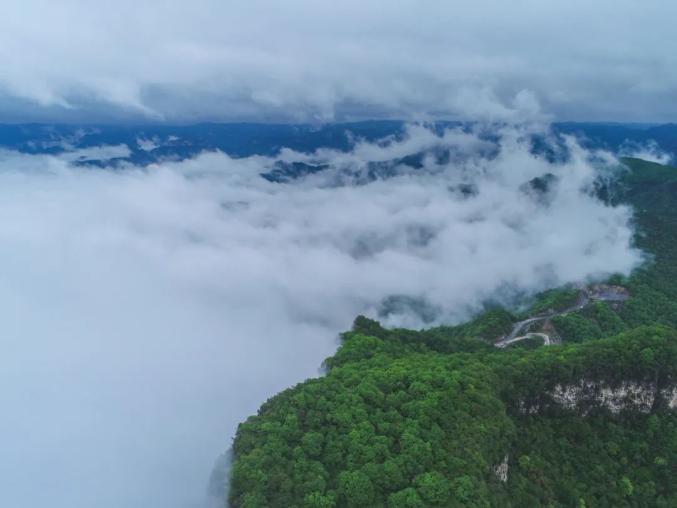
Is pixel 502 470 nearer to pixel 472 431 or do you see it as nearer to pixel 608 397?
pixel 472 431

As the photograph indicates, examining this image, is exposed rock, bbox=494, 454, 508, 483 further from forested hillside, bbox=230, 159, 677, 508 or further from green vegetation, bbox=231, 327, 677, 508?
green vegetation, bbox=231, 327, 677, 508

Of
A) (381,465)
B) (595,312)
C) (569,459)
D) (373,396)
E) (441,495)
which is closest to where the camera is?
(441,495)

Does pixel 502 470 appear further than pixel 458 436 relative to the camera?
Yes

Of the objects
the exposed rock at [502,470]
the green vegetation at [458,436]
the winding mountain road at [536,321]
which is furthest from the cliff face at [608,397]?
the winding mountain road at [536,321]

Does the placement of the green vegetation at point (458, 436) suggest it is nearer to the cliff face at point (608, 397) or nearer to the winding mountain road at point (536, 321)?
the cliff face at point (608, 397)

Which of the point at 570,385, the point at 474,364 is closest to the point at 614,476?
the point at 570,385

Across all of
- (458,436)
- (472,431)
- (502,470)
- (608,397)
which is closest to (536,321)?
(608,397)

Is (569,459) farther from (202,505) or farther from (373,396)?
(202,505)
